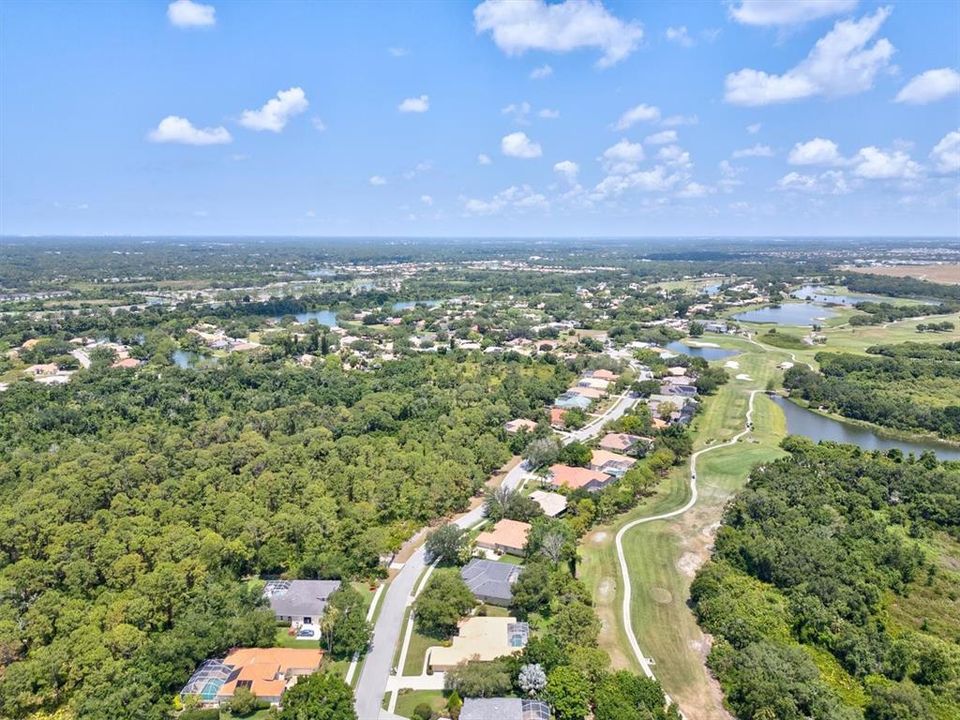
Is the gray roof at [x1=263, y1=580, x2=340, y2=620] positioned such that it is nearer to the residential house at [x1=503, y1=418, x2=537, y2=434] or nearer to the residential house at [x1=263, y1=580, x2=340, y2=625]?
the residential house at [x1=263, y1=580, x2=340, y2=625]

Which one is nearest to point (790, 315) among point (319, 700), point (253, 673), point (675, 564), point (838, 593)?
point (675, 564)

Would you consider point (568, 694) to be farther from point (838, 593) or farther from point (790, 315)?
point (790, 315)

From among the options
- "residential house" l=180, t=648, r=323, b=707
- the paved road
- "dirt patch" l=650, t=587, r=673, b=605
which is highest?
"residential house" l=180, t=648, r=323, b=707

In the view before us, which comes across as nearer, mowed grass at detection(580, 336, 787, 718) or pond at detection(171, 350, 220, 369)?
mowed grass at detection(580, 336, 787, 718)

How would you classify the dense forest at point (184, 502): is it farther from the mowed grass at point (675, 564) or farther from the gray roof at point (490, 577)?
the mowed grass at point (675, 564)

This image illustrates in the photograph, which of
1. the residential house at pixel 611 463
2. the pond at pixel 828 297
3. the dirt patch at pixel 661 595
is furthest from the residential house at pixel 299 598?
the pond at pixel 828 297

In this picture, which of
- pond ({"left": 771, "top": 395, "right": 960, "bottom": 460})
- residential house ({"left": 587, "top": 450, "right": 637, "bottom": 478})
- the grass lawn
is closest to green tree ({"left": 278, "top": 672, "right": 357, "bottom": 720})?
the grass lawn
